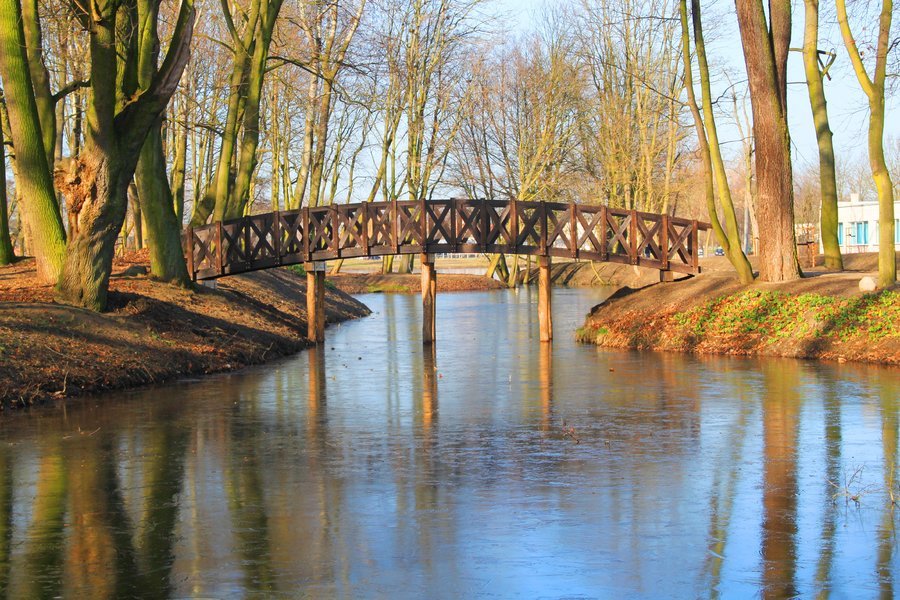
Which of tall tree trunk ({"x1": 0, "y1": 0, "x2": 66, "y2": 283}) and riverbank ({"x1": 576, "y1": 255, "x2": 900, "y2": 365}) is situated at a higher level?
tall tree trunk ({"x1": 0, "y1": 0, "x2": 66, "y2": 283})

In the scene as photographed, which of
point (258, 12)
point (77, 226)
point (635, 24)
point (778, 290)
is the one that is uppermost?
point (635, 24)

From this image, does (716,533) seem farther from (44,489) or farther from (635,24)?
(635,24)

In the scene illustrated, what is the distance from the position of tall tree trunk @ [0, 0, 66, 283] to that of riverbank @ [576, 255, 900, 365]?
12347 mm

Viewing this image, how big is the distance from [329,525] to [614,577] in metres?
2.52

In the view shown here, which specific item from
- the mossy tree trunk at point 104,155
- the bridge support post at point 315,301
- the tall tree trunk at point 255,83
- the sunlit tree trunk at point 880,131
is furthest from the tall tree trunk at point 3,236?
the sunlit tree trunk at point 880,131

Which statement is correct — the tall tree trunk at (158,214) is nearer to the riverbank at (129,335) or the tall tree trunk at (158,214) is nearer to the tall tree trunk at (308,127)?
the riverbank at (129,335)

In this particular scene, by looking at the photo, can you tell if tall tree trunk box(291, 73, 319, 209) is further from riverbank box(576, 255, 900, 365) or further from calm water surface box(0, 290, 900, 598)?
calm water surface box(0, 290, 900, 598)

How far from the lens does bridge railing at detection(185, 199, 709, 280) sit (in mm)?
26641

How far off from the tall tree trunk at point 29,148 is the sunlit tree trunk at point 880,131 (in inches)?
626

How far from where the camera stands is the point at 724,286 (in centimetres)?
2581

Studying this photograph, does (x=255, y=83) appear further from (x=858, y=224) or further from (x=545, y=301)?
(x=858, y=224)

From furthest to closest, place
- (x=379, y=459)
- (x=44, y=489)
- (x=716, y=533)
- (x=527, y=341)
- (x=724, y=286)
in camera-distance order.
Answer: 1. (x=527, y=341)
2. (x=724, y=286)
3. (x=379, y=459)
4. (x=44, y=489)
5. (x=716, y=533)

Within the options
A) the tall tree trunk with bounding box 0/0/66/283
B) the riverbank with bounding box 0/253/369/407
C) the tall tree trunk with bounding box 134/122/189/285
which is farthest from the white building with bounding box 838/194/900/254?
the tall tree trunk with bounding box 0/0/66/283

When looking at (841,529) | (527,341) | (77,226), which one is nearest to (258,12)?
(77,226)
